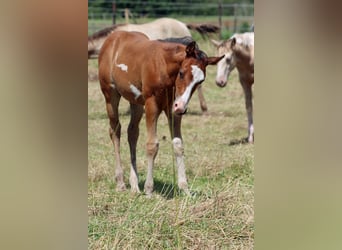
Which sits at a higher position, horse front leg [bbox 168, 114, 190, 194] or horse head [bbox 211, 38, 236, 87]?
horse head [bbox 211, 38, 236, 87]

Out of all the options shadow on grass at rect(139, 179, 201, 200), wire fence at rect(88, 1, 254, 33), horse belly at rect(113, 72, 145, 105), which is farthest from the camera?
wire fence at rect(88, 1, 254, 33)

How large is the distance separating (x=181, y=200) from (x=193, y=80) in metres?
0.45

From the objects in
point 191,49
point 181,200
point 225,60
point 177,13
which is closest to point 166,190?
point 181,200

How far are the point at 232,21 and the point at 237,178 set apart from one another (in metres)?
6.86

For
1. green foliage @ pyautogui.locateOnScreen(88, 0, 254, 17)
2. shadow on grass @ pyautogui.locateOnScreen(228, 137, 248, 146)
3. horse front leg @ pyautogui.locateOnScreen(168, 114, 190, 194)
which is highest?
green foliage @ pyautogui.locateOnScreen(88, 0, 254, 17)

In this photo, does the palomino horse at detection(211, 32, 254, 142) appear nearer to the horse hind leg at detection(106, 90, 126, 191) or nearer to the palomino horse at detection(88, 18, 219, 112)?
the palomino horse at detection(88, 18, 219, 112)

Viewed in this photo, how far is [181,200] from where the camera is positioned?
214cm

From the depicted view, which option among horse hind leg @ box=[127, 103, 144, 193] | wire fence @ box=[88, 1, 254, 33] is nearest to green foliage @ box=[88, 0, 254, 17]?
wire fence @ box=[88, 1, 254, 33]

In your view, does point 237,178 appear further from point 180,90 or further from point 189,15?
point 189,15

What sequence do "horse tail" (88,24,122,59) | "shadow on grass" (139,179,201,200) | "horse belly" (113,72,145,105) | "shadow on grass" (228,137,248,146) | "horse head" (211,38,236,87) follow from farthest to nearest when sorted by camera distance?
1. "horse tail" (88,24,122,59)
2. "horse head" (211,38,236,87)
3. "shadow on grass" (228,137,248,146)
4. "horse belly" (113,72,145,105)
5. "shadow on grass" (139,179,201,200)

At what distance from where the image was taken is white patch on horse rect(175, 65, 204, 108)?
2174 millimetres

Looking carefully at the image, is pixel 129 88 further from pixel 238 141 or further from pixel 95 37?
pixel 95 37

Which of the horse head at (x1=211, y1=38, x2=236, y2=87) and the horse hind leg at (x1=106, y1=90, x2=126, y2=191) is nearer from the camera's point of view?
the horse hind leg at (x1=106, y1=90, x2=126, y2=191)
